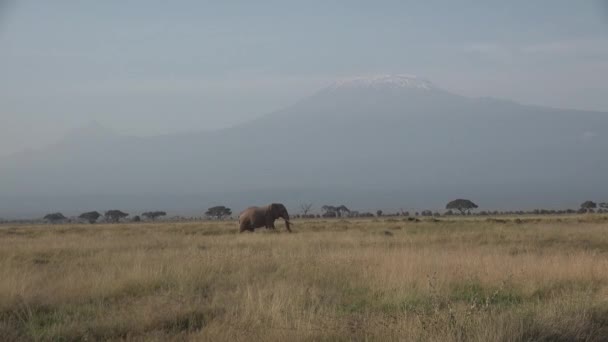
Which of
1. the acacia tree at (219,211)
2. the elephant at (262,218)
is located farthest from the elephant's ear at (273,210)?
the acacia tree at (219,211)

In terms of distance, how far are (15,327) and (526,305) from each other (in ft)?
21.3

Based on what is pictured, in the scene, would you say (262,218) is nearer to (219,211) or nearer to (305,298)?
(305,298)

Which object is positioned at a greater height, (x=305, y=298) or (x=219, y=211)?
(x=219, y=211)

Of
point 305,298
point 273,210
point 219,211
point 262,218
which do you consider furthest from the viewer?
point 219,211

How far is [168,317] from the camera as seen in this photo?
7.44m

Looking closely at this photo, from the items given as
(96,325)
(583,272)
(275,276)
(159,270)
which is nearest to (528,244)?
(583,272)

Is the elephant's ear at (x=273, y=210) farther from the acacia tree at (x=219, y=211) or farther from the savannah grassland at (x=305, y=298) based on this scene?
the acacia tree at (x=219, y=211)

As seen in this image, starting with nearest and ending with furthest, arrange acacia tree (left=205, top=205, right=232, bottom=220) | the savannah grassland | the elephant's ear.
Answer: the savannah grassland → the elephant's ear → acacia tree (left=205, top=205, right=232, bottom=220)

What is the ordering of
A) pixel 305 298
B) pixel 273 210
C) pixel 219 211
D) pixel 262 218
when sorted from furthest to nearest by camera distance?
pixel 219 211 < pixel 273 210 < pixel 262 218 < pixel 305 298

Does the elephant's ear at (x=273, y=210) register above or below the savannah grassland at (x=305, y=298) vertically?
above

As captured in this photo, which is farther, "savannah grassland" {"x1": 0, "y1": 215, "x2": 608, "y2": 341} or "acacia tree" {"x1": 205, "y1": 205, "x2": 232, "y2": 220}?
"acacia tree" {"x1": 205, "y1": 205, "x2": 232, "y2": 220}

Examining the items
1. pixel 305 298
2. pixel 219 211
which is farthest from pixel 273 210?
pixel 219 211

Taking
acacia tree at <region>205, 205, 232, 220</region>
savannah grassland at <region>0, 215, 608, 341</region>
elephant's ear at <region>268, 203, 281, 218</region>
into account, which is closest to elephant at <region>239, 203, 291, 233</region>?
elephant's ear at <region>268, 203, 281, 218</region>

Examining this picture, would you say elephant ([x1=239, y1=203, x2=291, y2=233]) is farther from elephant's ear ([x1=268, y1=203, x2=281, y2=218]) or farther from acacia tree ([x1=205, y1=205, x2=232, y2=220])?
acacia tree ([x1=205, y1=205, x2=232, y2=220])
